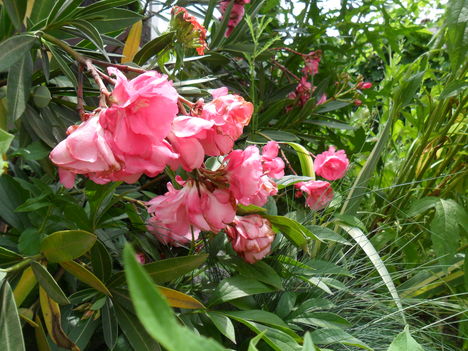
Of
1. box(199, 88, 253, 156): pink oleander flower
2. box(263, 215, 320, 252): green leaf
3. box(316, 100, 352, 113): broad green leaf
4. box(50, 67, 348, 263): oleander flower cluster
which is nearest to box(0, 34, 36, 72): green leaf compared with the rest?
box(50, 67, 348, 263): oleander flower cluster

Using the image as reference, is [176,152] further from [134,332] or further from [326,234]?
[326,234]

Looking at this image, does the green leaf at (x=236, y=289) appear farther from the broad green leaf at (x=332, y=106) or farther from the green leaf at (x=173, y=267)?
the broad green leaf at (x=332, y=106)

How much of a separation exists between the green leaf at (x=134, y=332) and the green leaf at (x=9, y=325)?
Result: 0.46 feet

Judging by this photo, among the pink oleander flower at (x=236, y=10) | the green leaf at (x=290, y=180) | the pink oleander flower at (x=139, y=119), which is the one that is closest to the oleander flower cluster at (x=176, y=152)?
the pink oleander flower at (x=139, y=119)

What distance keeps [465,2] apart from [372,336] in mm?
571

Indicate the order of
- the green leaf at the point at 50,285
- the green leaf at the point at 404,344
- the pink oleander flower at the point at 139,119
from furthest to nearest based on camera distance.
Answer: the green leaf at the point at 50,285, the pink oleander flower at the point at 139,119, the green leaf at the point at 404,344

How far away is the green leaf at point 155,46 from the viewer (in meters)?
0.77

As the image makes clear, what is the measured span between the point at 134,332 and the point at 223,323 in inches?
4.4

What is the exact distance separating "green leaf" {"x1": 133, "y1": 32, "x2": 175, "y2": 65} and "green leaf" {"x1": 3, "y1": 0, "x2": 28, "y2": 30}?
19 cm

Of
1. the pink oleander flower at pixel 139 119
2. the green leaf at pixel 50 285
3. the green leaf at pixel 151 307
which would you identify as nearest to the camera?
the green leaf at pixel 151 307

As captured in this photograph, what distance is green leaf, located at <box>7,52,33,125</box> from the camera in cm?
63

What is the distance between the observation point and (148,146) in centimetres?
47

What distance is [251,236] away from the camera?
26.1 inches

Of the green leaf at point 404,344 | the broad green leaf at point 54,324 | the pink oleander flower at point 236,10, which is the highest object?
the pink oleander flower at point 236,10
